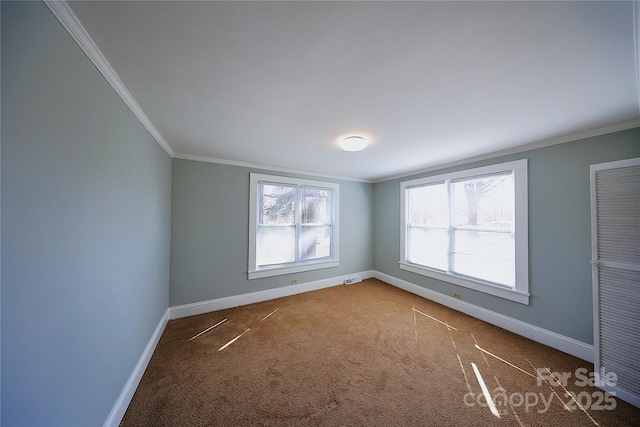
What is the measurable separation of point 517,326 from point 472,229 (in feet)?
4.23

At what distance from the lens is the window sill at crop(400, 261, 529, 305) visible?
250cm

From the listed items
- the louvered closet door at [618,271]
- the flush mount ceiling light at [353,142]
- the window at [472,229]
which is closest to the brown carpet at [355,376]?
the louvered closet door at [618,271]

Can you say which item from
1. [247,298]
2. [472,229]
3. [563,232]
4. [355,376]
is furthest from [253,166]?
[563,232]

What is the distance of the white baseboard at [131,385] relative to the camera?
1.36 metres

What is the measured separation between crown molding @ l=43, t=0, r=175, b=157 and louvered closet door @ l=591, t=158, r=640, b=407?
3.79 meters

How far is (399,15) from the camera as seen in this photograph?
2.95 feet

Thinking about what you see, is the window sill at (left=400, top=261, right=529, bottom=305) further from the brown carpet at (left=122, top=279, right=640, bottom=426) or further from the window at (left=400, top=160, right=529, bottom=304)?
the brown carpet at (left=122, top=279, right=640, bottom=426)

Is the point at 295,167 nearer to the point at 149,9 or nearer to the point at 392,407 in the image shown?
the point at 149,9

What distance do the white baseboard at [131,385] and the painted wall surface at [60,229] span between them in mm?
75

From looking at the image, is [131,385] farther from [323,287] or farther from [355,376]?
[323,287]

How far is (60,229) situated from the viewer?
0.94m

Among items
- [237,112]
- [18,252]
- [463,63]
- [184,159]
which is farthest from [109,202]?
[463,63]

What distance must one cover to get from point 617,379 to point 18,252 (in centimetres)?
389

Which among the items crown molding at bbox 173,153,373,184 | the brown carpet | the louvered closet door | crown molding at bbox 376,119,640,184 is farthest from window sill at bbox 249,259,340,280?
the louvered closet door
